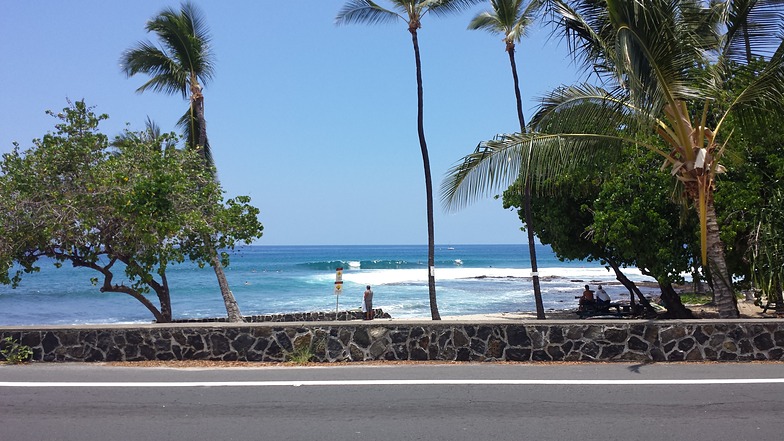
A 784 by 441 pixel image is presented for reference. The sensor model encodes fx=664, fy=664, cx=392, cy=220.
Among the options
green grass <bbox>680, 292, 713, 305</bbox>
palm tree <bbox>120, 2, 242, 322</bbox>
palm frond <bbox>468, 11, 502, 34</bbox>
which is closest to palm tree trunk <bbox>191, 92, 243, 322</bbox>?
palm tree <bbox>120, 2, 242, 322</bbox>

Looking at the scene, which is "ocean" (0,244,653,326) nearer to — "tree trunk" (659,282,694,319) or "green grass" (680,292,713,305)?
"green grass" (680,292,713,305)

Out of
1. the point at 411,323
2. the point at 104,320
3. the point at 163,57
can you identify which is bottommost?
the point at 104,320

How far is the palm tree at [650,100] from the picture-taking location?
10.1m

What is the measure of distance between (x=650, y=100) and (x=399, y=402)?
20.0ft

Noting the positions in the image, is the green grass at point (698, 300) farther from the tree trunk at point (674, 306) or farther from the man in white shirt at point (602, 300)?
the tree trunk at point (674, 306)

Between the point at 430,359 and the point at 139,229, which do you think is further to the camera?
the point at 139,229

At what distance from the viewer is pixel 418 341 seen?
10.2 m

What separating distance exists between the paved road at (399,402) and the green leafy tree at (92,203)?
409 centimetres

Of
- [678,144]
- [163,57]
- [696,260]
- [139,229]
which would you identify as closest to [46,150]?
[139,229]

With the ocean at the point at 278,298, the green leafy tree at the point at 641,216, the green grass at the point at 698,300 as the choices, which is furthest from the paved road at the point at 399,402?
the ocean at the point at 278,298

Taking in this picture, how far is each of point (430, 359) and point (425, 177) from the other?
1029 cm

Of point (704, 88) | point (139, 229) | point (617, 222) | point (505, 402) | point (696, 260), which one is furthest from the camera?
point (696, 260)

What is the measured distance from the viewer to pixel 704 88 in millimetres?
10914

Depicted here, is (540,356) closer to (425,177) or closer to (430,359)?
(430,359)
